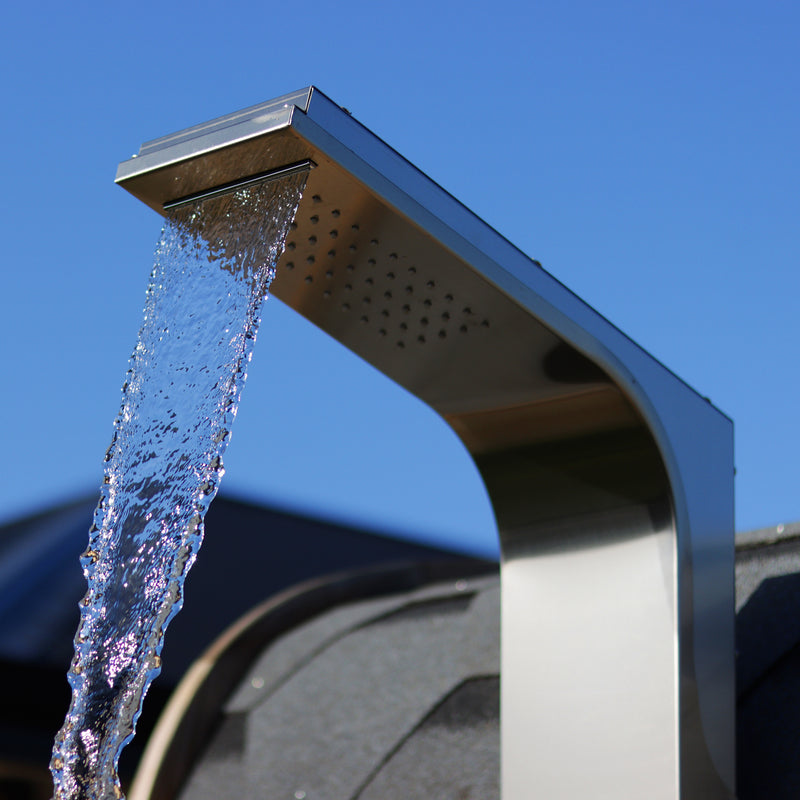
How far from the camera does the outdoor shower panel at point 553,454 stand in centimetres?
77

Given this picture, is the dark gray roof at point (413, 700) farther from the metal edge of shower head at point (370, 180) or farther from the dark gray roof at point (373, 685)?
the metal edge of shower head at point (370, 180)

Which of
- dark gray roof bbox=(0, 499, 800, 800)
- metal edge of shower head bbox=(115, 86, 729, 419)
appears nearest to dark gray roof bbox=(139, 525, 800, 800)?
dark gray roof bbox=(0, 499, 800, 800)

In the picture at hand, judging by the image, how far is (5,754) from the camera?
1.75m

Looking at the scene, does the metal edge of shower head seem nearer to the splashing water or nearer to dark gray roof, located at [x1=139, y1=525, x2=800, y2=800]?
the splashing water

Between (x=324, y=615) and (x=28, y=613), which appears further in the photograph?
(x=28, y=613)

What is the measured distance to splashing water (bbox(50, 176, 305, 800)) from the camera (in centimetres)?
82

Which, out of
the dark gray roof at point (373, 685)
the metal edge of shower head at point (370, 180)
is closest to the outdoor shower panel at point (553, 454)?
the metal edge of shower head at point (370, 180)

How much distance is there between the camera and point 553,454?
982 millimetres

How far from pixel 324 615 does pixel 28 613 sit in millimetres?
768

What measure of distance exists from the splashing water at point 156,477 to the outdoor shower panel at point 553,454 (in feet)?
0.16

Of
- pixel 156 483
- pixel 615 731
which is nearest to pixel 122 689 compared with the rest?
pixel 156 483

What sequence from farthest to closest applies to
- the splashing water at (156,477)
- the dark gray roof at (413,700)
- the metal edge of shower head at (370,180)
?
the dark gray roof at (413,700), the splashing water at (156,477), the metal edge of shower head at (370,180)

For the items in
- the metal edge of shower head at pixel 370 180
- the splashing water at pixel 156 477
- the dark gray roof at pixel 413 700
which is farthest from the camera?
the dark gray roof at pixel 413 700

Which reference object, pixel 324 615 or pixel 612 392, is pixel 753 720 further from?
pixel 324 615
